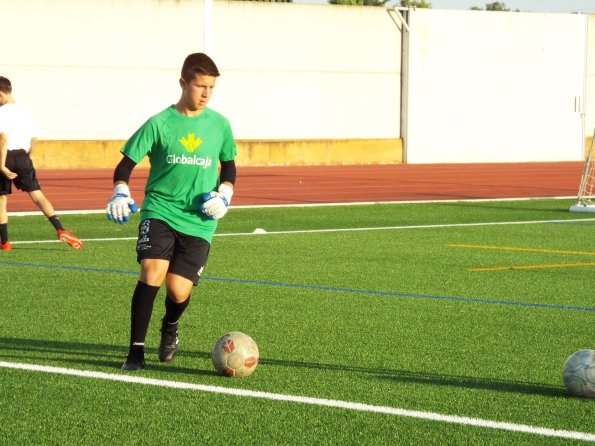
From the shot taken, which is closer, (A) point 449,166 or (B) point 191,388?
(B) point 191,388

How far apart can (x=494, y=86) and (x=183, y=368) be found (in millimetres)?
41674

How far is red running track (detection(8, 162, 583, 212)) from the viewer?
25.3 meters

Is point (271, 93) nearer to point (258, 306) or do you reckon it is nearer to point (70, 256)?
point (70, 256)

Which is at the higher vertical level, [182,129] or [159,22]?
[159,22]

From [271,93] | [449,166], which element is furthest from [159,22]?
[449,166]

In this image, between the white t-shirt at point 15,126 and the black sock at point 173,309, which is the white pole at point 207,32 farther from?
the black sock at point 173,309

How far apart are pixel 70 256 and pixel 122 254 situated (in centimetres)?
59

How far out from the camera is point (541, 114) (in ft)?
161

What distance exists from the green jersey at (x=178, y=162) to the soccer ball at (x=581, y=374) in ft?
7.51

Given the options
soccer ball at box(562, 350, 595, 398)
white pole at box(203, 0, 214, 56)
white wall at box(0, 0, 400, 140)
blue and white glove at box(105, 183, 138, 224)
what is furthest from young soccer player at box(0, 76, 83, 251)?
white wall at box(0, 0, 400, 140)

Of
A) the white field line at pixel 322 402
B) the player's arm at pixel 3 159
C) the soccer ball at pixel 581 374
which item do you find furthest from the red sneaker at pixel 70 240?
the soccer ball at pixel 581 374

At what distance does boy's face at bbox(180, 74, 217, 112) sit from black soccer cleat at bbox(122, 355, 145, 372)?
154 centimetres

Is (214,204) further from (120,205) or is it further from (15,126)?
(15,126)

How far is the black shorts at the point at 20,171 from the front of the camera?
576 inches
